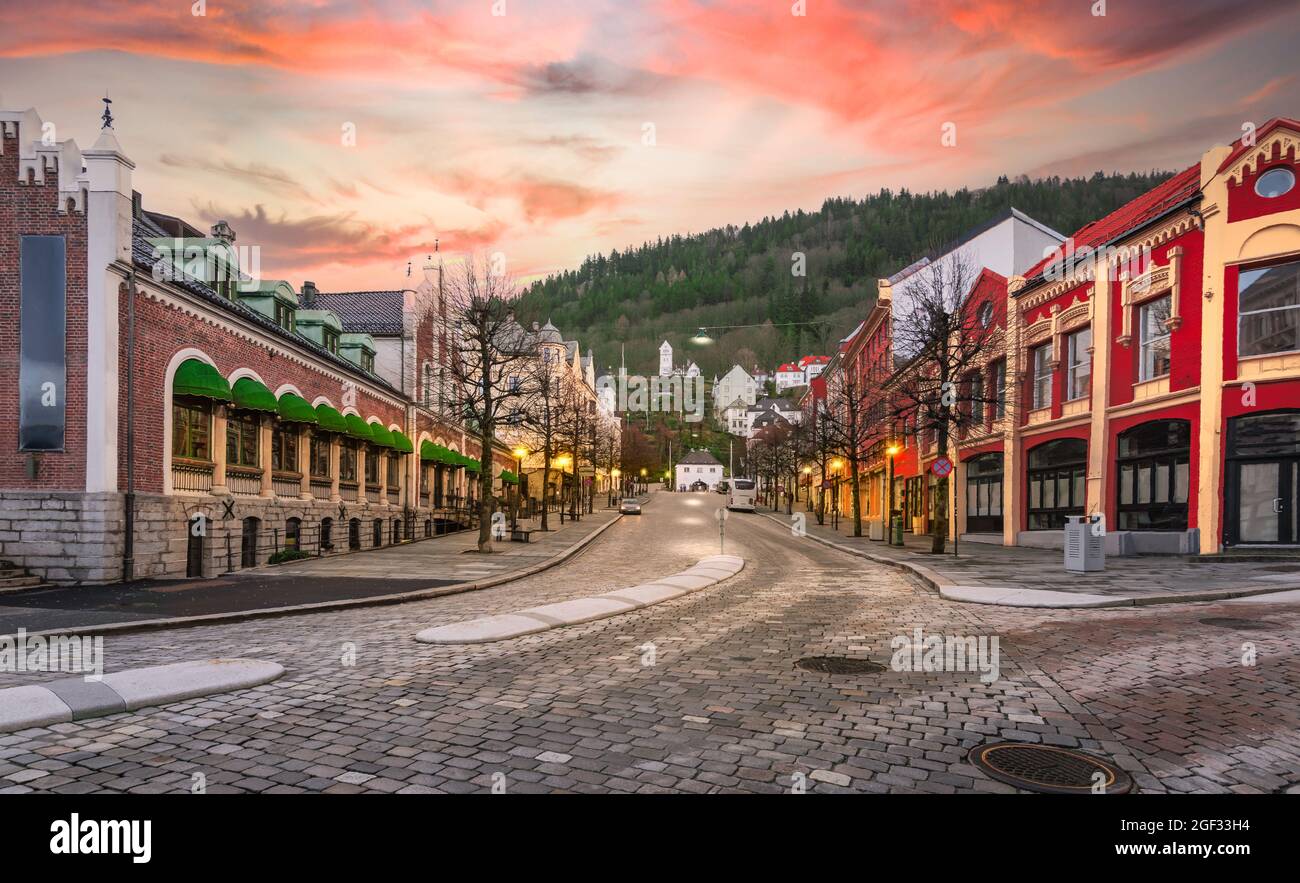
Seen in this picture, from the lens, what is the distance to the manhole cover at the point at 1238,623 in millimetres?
10549

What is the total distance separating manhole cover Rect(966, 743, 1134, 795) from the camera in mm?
4867

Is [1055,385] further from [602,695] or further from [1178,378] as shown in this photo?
[602,695]

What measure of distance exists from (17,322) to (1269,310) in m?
29.7

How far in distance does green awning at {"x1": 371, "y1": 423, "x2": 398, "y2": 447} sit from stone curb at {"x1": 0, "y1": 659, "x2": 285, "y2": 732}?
2264cm

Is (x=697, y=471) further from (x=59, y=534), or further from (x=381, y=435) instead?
(x=59, y=534)

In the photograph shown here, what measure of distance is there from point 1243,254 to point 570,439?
129 feet

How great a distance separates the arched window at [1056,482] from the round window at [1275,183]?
9.14 meters

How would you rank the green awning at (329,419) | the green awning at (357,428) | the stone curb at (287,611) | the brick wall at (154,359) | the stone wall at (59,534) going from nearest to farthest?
the stone curb at (287,611)
the stone wall at (59,534)
the brick wall at (154,359)
the green awning at (329,419)
the green awning at (357,428)

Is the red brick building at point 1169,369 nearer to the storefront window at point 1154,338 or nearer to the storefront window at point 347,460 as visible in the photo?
the storefront window at point 1154,338

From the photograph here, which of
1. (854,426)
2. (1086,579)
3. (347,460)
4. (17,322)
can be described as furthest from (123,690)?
(854,426)

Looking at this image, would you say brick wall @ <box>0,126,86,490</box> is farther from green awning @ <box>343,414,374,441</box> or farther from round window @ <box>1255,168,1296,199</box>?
round window @ <box>1255,168,1296,199</box>

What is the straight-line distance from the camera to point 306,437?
84.6ft

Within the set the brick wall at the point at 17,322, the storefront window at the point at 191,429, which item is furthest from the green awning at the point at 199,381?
the brick wall at the point at 17,322

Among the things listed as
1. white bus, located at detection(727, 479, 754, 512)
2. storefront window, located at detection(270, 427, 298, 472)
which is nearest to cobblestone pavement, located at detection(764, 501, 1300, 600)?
storefront window, located at detection(270, 427, 298, 472)
